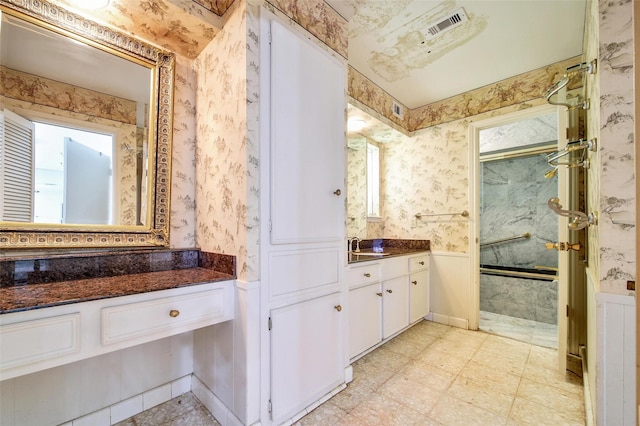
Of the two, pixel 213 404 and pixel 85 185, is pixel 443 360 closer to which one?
pixel 213 404

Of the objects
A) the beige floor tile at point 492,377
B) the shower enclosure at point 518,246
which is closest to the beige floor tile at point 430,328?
the shower enclosure at point 518,246

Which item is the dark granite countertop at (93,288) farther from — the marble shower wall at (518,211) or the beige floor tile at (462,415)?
the marble shower wall at (518,211)

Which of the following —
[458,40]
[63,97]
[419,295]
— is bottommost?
[419,295]

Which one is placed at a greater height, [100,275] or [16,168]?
[16,168]

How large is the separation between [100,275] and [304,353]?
114cm

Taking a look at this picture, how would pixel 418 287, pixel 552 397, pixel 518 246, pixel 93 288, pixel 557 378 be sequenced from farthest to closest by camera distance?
1. pixel 518 246
2. pixel 418 287
3. pixel 557 378
4. pixel 552 397
5. pixel 93 288

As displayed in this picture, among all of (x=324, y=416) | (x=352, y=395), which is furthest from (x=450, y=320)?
(x=324, y=416)

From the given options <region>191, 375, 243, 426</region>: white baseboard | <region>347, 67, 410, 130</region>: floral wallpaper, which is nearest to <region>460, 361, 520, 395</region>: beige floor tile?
<region>191, 375, 243, 426</region>: white baseboard

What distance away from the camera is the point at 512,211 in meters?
4.07

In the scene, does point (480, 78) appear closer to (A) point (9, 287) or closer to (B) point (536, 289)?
(B) point (536, 289)

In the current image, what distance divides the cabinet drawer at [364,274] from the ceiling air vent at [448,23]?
6.00ft

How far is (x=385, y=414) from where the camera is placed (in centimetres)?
147

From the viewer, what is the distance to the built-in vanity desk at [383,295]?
6.48 feet

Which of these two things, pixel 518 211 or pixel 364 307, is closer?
pixel 364 307
